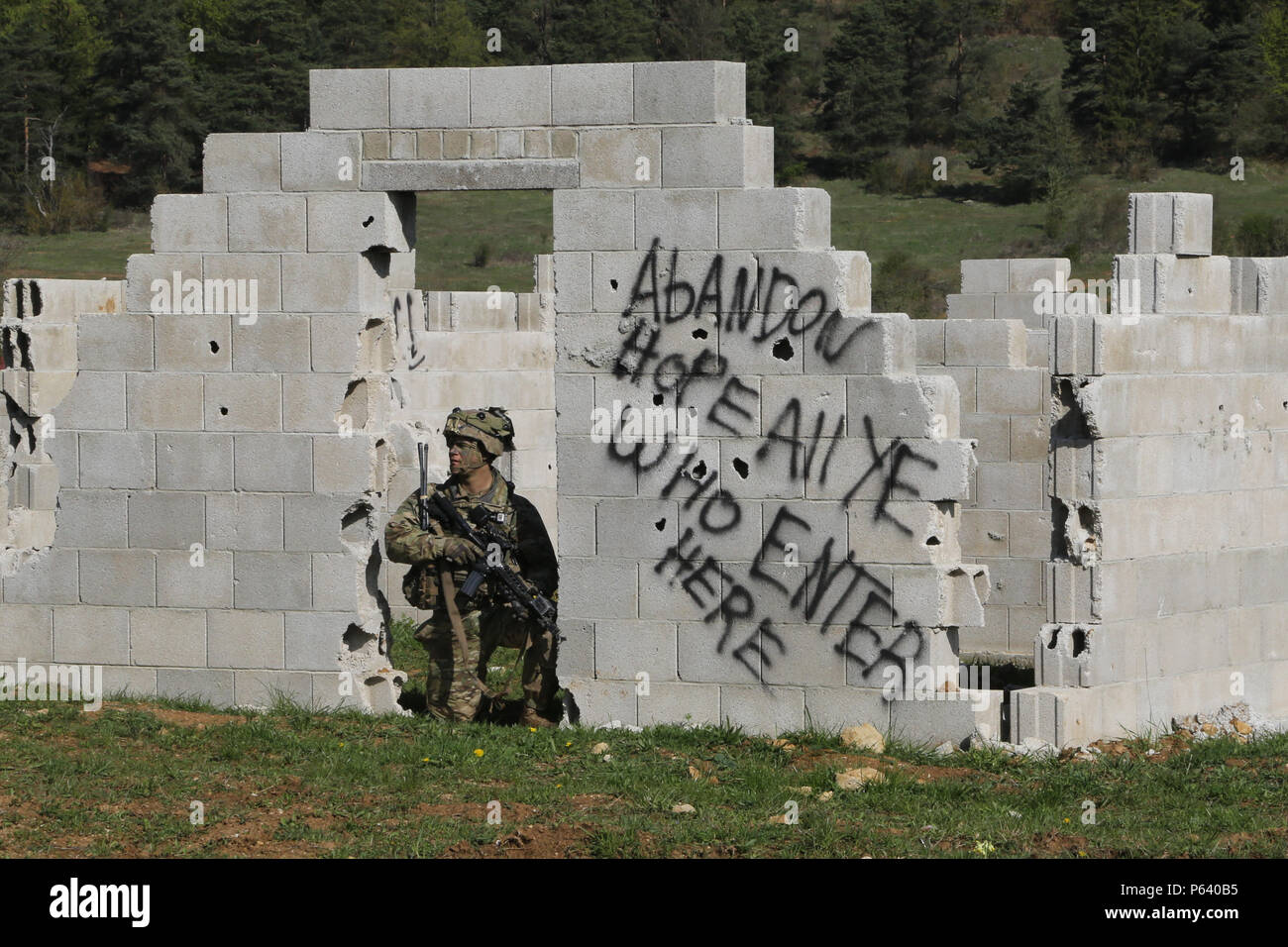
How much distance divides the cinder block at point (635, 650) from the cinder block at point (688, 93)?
114 inches

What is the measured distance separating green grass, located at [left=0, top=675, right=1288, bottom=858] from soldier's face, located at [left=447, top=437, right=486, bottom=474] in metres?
A: 1.51

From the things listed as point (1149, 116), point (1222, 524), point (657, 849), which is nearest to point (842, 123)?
point (1149, 116)

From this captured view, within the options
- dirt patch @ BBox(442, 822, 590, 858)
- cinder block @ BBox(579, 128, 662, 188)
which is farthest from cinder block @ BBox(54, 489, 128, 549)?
dirt patch @ BBox(442, 822, 590, 858)

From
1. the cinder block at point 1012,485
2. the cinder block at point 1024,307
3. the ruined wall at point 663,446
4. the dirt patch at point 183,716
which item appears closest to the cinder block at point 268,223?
the ruined wall at point 663,446

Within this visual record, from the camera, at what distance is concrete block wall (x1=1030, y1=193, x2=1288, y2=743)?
10953 mm

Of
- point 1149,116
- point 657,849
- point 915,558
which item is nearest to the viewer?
point 657,849

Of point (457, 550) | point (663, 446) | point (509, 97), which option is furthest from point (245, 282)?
point (663, 446)

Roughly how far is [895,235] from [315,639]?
40.2 metres

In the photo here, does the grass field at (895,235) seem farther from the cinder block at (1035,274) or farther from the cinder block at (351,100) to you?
the cinder block at (351,100)

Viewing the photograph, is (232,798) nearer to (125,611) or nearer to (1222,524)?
(125,611)

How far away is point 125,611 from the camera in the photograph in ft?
37.7

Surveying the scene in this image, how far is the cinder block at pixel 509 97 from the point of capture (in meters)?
10.8
